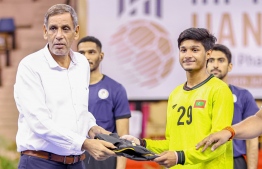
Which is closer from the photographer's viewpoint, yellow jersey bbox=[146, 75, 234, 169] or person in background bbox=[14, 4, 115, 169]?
person in background bbox=[14, 4, 115, 169]

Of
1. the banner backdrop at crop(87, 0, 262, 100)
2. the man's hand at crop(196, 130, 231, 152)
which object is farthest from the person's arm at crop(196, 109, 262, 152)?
the banner backdrop at crop(87, 0, 262, 100)

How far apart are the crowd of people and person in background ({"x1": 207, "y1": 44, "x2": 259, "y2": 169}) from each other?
115 cm

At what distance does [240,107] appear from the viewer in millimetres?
4977

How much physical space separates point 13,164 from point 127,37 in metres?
1.62

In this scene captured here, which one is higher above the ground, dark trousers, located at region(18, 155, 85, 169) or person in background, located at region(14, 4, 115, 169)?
person in background, located at region(14, 4, 115, 169)

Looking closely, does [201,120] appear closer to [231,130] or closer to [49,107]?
[231,130]

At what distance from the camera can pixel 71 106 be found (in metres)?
3.52

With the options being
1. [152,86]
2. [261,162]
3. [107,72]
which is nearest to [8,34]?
[107,72]

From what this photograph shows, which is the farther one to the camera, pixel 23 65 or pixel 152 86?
pixel 152 86

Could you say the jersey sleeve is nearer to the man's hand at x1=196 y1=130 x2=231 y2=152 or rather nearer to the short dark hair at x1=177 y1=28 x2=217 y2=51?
the man's hand at x1=196 y1=130 x2=231 y2=152

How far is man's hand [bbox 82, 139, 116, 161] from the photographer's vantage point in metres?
3.43

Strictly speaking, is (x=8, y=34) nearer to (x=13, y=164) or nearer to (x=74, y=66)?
(x=13, y=164)

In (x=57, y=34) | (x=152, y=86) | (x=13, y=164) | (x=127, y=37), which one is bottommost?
(x=13, y=164)

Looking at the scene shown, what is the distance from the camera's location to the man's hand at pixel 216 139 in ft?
11.4
